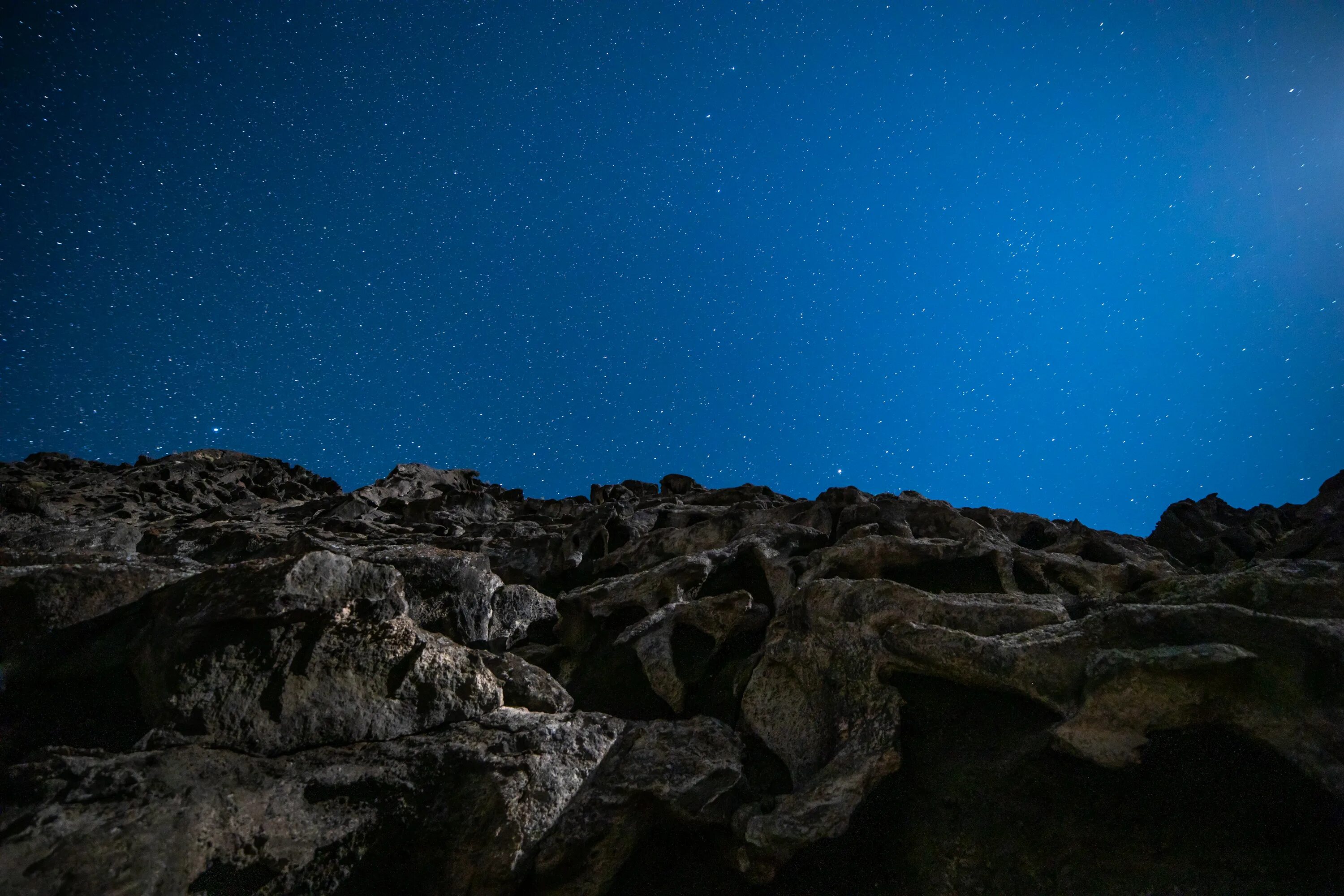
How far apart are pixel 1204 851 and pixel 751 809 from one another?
3700 millimetres

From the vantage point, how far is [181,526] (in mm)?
26062

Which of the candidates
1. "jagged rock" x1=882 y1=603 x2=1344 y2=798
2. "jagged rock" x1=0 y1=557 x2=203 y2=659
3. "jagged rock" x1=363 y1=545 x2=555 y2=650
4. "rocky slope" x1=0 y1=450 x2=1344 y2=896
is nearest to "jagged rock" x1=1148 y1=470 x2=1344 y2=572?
"rocky slope" x1=0 y1=450 x2=1344 y2=896

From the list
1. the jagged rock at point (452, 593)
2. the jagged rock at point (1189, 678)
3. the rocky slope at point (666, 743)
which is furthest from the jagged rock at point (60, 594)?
the jagged rock at point (1189, 678)

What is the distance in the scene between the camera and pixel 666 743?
7.13 metres

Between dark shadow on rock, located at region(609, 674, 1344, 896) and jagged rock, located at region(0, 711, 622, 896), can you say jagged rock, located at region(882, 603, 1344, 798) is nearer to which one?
dark shadow on rock, located at region(609, 674, 1344, 896)

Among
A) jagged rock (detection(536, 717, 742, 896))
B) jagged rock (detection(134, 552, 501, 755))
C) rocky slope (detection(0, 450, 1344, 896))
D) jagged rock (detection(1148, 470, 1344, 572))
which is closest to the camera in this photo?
rocky slope (detection(0, 450, 1344, 896))

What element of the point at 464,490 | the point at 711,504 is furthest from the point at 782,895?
the point at 464,490

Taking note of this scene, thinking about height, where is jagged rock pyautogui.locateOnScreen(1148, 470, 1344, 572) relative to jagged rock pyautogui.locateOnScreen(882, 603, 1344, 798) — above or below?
above

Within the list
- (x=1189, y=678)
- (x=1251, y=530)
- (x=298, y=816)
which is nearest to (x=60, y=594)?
(x=298, y=816)

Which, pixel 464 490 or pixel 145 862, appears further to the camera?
pixel 464 490

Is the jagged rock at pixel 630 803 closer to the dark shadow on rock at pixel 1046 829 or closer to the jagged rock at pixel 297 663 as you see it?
the dark shadow on rock at pixel 1046 829

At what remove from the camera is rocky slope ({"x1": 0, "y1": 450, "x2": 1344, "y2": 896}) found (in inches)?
185

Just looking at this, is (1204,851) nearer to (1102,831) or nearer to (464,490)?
(1102,831)

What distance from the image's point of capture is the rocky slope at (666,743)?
4711 mm
